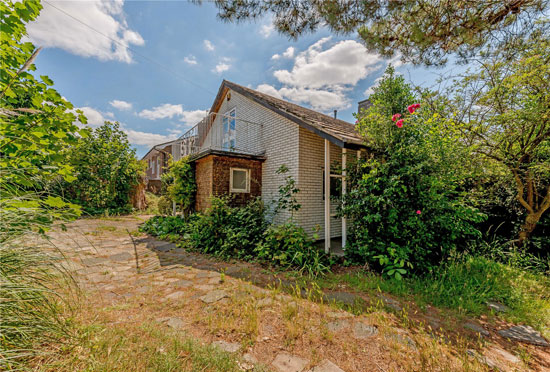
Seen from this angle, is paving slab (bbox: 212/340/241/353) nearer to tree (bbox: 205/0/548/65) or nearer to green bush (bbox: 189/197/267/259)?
green bush (bbox: 189/197/267/259)

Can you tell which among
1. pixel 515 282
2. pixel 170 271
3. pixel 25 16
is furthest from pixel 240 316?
pixel 515 282

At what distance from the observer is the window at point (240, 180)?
775cm

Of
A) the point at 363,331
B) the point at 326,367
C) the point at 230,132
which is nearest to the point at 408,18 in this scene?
the point at 363,331

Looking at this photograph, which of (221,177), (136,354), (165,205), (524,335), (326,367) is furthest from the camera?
(165,205)

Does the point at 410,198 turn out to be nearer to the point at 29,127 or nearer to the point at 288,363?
the point at 288,363

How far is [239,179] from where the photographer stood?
7887 mm

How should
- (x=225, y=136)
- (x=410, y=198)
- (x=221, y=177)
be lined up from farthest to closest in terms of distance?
(x=225, y=136)
(x=221, y=177)
(x=410, y=198)

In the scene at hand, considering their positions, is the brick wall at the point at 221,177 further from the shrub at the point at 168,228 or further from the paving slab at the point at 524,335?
the paving slab at the point at 524,335

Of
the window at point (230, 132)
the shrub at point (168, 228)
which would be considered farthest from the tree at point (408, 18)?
the shrub at point (168, 228)

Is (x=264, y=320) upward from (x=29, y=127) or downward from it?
downward

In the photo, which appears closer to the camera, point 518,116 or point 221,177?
point 518,116

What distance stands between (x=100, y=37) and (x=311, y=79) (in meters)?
7.69

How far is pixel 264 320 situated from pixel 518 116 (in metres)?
6.13

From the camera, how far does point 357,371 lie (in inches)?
76.7
